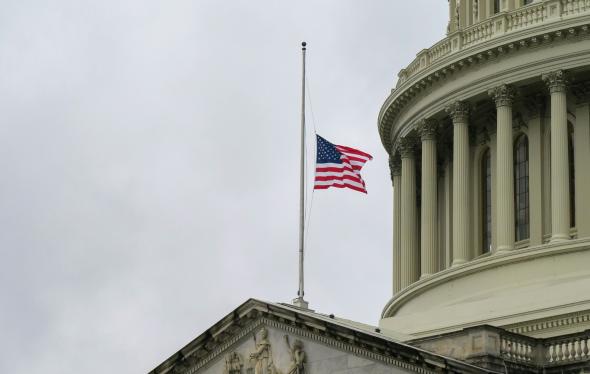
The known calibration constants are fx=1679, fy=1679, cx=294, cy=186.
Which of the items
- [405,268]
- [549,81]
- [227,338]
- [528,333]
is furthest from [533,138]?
[227,338]

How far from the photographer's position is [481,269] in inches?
2223

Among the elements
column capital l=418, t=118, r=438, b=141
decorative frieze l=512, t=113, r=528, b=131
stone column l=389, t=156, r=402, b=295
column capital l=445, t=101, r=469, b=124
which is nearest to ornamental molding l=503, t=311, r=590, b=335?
decorative frieze l=512, t=113, r=528, b=131

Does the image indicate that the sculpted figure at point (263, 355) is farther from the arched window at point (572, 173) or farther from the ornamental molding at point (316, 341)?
the arched window at point (572, 173)

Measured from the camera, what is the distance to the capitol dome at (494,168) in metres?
54.8

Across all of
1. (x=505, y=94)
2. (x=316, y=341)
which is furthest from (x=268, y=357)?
(x=505, y=94)

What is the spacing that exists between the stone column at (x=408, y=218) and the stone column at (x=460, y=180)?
3.54m

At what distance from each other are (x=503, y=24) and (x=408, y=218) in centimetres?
859

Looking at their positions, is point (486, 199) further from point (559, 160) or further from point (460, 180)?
point (559, 160)

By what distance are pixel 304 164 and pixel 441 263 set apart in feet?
23.8

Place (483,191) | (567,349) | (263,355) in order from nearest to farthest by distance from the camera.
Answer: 1. (567,349)
2. (263,355)
3. (483,191)

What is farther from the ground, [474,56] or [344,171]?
[474,56]

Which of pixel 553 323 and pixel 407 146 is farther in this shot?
pixel 407 146

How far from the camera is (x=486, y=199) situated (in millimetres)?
60500

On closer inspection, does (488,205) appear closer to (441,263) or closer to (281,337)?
(441,263)
